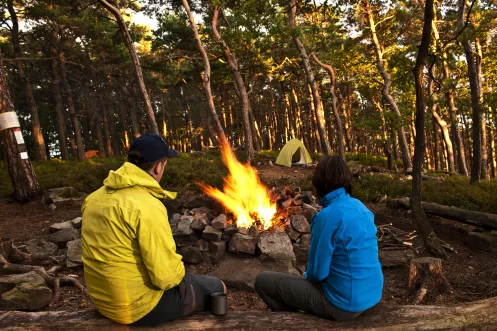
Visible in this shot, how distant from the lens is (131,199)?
263cm

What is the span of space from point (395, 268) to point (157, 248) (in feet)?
19.5

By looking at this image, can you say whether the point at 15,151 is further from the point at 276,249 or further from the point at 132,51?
the point at 276,249

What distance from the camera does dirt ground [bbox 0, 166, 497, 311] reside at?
557 cm

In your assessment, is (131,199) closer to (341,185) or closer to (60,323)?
(60,323)

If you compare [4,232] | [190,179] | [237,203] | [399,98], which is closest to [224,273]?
[237,203]

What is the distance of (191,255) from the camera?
739 cm

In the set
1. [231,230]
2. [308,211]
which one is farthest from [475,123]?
[231,230]

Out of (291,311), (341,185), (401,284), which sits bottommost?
(401,284)

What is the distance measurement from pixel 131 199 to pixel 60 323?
137 centimetres

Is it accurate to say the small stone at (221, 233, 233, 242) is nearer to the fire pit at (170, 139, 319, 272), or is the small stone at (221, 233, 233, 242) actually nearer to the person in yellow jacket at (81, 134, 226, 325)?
the fire pit at (170, 139, 319, 272)

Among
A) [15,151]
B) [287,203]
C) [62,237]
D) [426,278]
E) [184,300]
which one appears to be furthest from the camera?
[15,151]

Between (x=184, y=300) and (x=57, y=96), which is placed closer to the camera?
(x=184, y=300)

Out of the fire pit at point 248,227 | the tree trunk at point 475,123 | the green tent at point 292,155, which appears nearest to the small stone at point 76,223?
the fire pit at point 248,227

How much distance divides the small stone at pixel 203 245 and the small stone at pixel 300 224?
2032mm
